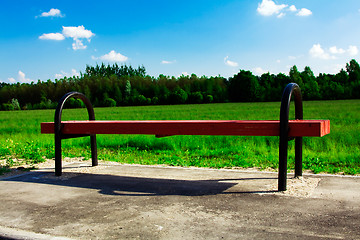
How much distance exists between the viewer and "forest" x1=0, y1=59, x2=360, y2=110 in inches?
2749

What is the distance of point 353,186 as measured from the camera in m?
3.98

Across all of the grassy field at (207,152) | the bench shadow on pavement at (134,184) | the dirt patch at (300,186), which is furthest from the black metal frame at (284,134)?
the grassy field at (207,152)

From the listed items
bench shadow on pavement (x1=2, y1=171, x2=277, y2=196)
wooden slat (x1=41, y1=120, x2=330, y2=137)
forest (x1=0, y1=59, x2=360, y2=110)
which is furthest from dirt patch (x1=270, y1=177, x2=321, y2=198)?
forest (x1=0, y1=59, x2=360, y2=110)

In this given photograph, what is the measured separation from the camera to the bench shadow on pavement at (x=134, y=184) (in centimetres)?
388

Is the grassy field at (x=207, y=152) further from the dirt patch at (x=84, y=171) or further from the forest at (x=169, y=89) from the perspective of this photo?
the forest at (x=169, y=89)

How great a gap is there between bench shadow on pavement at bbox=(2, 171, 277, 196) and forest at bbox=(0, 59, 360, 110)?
62583 mm

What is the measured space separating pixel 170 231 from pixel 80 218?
34.1 inches

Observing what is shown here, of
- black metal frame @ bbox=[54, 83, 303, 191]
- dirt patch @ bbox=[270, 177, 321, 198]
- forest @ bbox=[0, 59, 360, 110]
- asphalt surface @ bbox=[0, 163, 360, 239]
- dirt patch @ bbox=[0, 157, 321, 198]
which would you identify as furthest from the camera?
forest @ bbox=[0, 59, 360, 110]

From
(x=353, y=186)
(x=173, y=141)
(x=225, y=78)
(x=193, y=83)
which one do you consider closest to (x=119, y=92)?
(x=193, y=83)

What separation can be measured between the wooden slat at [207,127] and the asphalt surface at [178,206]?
639 mm

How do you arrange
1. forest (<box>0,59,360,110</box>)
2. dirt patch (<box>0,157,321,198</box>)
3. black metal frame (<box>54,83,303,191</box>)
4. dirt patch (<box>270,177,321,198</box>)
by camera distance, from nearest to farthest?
black metal frame (<box>54,83,303,191</box>)
dirt patch (<box>270,177,321,198</box>)
dirt patch (<box>0,157,321,198</box>)
forest (<box>0,59,360,110</box>)

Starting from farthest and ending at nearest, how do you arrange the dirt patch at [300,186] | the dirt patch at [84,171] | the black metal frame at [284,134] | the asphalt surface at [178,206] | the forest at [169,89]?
the forest at [169,89], the dirt patch at [84,171], the dirt patch at [300,186], the black metal frame at [284,134], the asphalt surface at [178,206]

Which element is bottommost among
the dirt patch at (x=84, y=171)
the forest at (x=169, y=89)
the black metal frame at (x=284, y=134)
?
the dirt patch at (x=84, y=171)

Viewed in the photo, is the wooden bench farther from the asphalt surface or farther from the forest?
the forest
